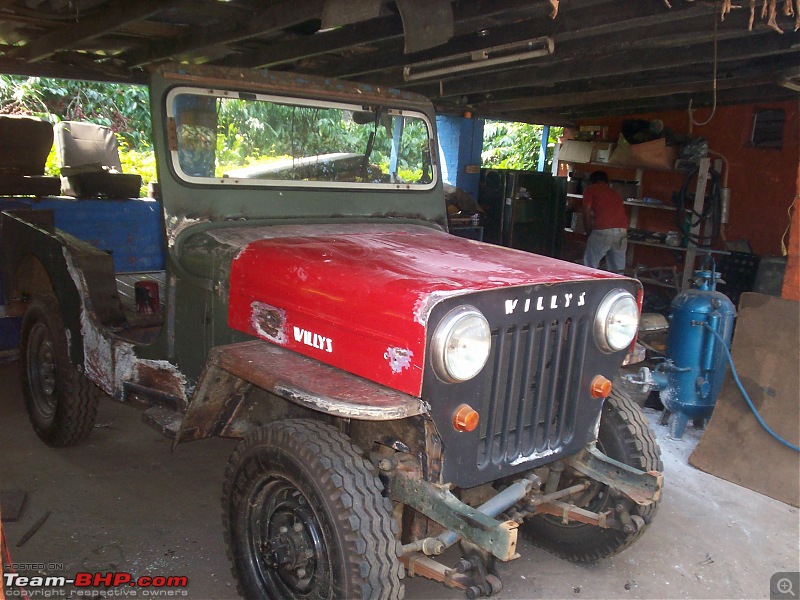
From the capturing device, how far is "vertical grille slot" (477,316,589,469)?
2498 mm

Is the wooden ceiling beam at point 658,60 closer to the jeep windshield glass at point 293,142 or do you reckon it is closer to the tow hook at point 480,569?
the jeep windshield glass at point 293,142

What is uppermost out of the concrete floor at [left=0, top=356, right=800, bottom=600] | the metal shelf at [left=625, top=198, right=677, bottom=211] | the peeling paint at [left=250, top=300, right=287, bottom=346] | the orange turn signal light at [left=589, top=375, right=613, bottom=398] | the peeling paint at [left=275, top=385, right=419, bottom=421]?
the metal shelf at [left=625, top=198, right=677, bottom=211]

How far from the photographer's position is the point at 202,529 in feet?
11.1

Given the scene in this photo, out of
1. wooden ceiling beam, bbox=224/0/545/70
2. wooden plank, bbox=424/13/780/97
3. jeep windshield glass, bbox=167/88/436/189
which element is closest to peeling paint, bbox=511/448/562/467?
jeep windshield glass, bbox=167/88/436/189

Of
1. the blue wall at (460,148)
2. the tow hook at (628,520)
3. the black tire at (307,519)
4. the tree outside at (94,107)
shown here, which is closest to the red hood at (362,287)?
the black tire at (307,519)

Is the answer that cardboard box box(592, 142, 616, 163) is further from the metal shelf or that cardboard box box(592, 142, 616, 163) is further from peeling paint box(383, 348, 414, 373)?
peeling paint box(383, 348, 414, 373)

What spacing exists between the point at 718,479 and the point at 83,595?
3.57m

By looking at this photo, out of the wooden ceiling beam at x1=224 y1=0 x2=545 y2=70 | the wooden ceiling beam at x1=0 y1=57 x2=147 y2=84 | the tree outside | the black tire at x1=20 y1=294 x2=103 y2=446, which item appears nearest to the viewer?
the black tire at x1=20 y1=294 x2=103 y2=446

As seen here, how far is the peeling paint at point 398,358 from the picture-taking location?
7.42 feet

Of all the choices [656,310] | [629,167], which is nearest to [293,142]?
[656,310]

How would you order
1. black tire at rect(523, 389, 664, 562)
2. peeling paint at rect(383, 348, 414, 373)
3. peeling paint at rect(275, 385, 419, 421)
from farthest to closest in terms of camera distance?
black tire at rect(523, 389, 664, 562) → peeling paint at rect(383, 348, 414, 373) → peeling paint at rect(275, 385, 419, 421)

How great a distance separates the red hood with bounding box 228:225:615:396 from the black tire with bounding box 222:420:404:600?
1.02 feet

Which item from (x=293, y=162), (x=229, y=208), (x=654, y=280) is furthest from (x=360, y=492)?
(x=654, y=280)

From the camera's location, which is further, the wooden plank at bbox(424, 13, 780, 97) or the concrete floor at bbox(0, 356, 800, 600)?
the wooden plank at bbox(424, 13, 780, 97)
